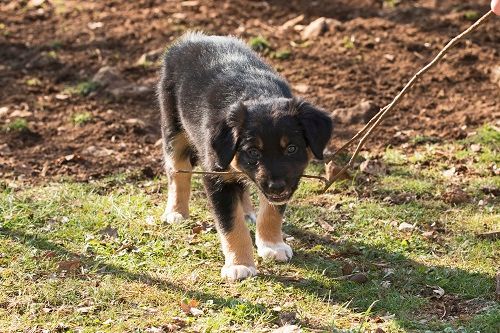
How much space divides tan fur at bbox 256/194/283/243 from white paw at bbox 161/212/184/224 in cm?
89

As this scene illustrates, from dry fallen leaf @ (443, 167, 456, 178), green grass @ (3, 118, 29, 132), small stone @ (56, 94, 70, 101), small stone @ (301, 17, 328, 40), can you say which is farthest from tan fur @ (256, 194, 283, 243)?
small stone @ (301, 17, 328, 40)

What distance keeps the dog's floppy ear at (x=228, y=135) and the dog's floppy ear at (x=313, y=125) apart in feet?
1.22

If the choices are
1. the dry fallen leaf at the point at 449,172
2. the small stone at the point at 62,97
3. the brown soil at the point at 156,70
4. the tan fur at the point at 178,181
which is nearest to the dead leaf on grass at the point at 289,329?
the tan fur at the point at 178,181

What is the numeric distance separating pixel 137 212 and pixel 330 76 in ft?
12.7

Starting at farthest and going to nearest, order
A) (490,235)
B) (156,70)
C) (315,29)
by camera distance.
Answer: (315,29)
(156,70)
(490,235)

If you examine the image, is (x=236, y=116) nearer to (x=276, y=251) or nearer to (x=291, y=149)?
(x=291, y=149)

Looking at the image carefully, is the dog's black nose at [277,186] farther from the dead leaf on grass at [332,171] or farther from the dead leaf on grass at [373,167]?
the dead leaf on grass at [373,167]

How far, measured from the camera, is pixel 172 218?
7258mm

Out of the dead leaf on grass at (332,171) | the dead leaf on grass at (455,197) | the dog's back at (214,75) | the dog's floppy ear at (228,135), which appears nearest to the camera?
the dog's floppy ear at (228,135)

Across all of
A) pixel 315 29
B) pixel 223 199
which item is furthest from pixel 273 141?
pixel 315 29

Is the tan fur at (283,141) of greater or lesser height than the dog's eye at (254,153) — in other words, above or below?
above

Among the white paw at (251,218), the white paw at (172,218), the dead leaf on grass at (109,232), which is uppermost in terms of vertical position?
the dead leaf on grass at (109,232)

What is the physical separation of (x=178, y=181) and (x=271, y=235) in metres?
1.19

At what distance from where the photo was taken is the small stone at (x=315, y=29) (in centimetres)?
1172
